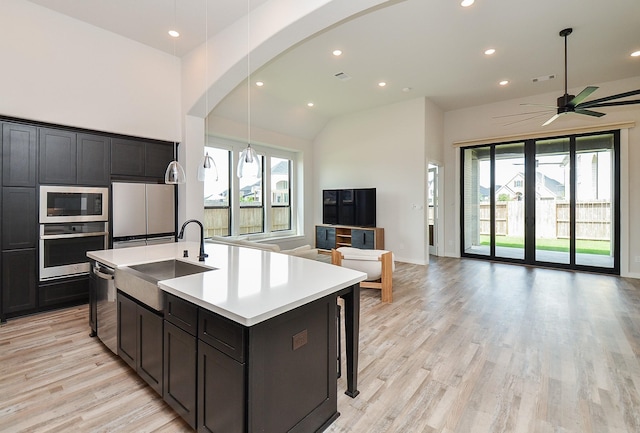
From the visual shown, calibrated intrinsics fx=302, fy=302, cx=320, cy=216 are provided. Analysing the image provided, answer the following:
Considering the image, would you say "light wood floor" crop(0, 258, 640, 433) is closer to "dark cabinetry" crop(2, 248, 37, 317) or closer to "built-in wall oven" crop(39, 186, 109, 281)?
"dark cabinetry" crop(2, 248, 37, 317)

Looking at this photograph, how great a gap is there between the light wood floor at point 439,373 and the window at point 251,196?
124 inches

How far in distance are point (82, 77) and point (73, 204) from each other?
1.66 meters

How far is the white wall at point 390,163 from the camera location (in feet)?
21.8

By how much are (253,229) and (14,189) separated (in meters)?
4.38

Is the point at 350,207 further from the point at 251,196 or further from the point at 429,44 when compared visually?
the point at 429,44

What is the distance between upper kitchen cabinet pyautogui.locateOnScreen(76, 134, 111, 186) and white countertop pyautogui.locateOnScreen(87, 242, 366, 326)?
1689mm

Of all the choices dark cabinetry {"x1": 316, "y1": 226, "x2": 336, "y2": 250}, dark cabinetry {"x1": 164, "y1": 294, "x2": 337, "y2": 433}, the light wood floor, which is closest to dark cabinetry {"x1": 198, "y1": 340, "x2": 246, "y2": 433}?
dark cabinetry {"x1": 164, "y1": 294, "x2": 337, "y2": 433}

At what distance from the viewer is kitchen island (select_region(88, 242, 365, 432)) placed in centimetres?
142

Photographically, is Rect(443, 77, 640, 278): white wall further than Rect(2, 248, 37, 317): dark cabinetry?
Yes

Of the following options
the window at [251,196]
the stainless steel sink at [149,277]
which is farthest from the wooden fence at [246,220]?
the stainless steel sink at [149,277]

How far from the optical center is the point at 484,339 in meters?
3.03

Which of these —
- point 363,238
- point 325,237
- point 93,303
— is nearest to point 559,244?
point 363,238

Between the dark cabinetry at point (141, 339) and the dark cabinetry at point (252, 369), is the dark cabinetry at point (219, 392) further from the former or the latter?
Result: the dark cabinetry at point (141, 339)

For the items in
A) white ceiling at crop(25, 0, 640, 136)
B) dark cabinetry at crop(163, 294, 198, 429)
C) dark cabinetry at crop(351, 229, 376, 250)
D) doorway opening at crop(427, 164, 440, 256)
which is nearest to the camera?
dark cabinetry at crop(163, 294, 198, 429)
